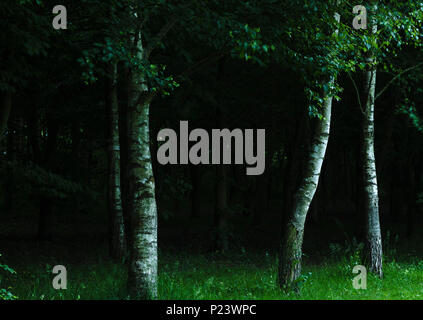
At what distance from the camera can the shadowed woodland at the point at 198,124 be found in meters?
8.80

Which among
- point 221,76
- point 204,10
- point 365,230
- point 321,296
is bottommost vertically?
point 321,296

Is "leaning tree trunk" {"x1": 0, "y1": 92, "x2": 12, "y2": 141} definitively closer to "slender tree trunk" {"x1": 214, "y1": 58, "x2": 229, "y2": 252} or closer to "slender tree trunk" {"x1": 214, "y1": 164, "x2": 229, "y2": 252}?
"slender tree trunk" {"x1": 214, "y1": 58, "x2": 229, "y2": 252}

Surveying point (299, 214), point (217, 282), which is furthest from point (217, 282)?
point (299, 214)

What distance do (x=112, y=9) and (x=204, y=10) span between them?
1.53 meters

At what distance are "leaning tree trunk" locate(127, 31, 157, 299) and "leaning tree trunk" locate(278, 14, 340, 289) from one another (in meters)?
2.52

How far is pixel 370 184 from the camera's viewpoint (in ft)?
40.6

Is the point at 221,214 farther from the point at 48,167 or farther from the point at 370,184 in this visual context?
the point at 370,184

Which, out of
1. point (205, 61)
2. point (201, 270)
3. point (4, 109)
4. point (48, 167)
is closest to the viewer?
point (205, 61)

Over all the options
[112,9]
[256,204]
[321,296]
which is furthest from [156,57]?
[256,204]

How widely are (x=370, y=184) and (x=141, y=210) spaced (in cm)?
627

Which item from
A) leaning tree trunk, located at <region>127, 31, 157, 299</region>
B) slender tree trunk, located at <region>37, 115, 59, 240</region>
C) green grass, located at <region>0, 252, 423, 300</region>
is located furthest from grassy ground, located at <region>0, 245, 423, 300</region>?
slender tree trunk, located at <region>37, 115, 59, 240</region>

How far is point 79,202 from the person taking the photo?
18.8 m

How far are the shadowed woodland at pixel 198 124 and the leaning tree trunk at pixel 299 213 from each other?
0.07ft

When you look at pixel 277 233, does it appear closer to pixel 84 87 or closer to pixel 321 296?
pixel 84 87
